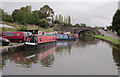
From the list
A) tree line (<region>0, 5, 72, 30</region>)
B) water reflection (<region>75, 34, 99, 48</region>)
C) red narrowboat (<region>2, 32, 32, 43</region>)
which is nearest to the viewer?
red narrowboat (<region>2, 32, 32, 43</region>)

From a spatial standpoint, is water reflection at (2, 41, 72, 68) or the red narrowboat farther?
the red narrowboat

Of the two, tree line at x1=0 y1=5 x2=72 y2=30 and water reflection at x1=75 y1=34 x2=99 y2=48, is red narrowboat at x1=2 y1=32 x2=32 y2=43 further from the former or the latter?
tree line at x1=0 y1=5 x2=72 y2=30

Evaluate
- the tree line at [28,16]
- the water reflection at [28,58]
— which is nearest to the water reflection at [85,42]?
the water reflection at [28,58]

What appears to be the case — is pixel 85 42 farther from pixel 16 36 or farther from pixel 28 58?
pixel 28 58

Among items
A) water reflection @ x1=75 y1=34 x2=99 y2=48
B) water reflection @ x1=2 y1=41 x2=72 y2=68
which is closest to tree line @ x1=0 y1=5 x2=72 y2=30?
water reflection @ x1=75 y1=34 x2=99 y2=48

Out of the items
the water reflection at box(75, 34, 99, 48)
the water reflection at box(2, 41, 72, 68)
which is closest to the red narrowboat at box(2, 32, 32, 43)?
the water reflection at box(2, 41, 72, 68)

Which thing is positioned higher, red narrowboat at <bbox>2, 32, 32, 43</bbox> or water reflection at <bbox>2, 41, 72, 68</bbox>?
red narrowboat at <bbox>2, 32, 32, 43</bbox>

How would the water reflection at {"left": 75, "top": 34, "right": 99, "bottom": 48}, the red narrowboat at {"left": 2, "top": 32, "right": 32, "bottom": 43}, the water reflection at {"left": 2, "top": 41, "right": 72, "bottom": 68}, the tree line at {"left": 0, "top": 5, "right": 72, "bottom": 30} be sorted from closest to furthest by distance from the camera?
1. the water reflection at {"left": 2, "top": 41, "right": 72, "bottom": 68}
2. the red narrowboat at {"left": 2, "top": 32, "right": 32, "bottom": 43}
3. the water reflection at {"left": 75, "top": 34, "right": 99, "bottom": 48}
4. the tree line at {"left": 0, "top": 5, "right": 72, "bottom": 30}

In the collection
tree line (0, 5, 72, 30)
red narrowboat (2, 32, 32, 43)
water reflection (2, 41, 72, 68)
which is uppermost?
tree line (0, 5, 72, 30)

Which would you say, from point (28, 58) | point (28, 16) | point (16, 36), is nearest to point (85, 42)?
point (16, 36)

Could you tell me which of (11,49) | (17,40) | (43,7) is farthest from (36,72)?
(43,7)

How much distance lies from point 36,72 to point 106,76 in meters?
3.58

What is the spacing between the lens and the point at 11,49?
1482cm

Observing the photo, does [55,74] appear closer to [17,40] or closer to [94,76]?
[94,76]
